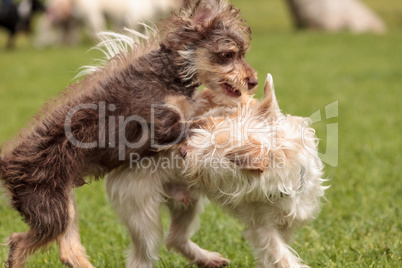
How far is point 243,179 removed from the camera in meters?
3.78

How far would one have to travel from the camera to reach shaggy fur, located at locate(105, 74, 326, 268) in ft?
12.2

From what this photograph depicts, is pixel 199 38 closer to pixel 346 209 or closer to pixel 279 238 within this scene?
pixel 279 238

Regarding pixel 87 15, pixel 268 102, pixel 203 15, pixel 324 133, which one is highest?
pixel 203 15

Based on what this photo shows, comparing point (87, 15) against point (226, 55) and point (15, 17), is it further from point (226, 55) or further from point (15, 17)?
point (226, 55)

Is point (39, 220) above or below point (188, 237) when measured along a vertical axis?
above

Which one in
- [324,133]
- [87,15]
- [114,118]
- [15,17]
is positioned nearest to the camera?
[114,118]

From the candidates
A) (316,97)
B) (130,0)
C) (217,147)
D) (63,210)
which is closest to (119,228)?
(63,210)

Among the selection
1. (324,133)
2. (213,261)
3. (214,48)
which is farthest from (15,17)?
(214,48)

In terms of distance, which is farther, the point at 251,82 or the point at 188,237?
the point at 188,237

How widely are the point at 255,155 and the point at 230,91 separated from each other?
20.3 inches

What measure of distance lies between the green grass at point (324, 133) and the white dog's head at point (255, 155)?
35.7 inches

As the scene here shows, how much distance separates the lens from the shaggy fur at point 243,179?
3.73 meters

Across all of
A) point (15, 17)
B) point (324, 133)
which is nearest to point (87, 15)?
point (15, 17)

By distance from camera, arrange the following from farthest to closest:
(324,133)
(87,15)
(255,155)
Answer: (87,15) < (324,133) < (255,155)
